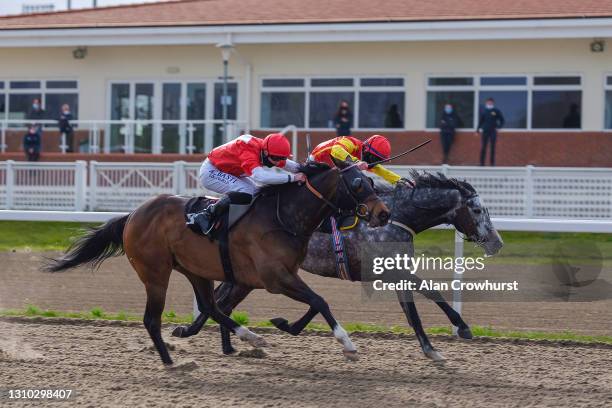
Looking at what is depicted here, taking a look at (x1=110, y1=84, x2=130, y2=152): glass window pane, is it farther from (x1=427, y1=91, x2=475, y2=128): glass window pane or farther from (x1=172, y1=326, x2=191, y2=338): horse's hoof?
(x1=172, y1=326, x2=191, y2=338): horse's hoof

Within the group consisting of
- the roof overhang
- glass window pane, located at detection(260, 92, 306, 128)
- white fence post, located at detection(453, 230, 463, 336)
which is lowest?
white fence post, located at detection(453, 230, 463, 336)

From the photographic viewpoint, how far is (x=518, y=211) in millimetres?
13641

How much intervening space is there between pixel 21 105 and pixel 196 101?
3.77m

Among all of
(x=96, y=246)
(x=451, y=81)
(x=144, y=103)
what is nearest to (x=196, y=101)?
(x=144, y=103)

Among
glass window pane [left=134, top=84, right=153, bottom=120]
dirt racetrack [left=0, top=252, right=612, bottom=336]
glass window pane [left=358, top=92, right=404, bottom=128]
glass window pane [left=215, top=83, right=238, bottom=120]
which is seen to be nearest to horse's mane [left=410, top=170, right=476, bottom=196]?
dirt racetrack [left=0, top=252, right=612, bottom=336]

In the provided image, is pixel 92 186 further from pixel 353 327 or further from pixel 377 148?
pixel 377 148

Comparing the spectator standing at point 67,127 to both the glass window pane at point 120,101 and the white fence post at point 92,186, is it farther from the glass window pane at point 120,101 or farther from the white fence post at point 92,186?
the white fence post at point 92,186

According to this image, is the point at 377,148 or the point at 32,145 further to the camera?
the point at 32,145

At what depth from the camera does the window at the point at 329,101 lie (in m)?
18.8

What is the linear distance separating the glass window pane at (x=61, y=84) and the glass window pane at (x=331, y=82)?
4.88 metres

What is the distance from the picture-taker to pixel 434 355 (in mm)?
6992

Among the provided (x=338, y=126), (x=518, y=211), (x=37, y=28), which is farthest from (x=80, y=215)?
(x=37, y=28)

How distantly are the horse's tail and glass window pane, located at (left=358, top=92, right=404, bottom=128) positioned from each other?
11.6 m

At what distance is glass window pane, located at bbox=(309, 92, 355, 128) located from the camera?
19.0 metres
